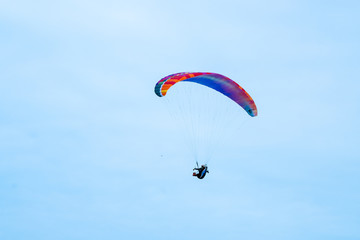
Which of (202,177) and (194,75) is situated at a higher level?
(194,75)

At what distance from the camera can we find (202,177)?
163 feet

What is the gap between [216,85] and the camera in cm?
5138

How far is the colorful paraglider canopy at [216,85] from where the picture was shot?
155ft

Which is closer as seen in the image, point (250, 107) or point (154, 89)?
point (154, 89)

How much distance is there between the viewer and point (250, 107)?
172 ft

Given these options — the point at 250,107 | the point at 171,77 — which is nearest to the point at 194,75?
the point at 171,77

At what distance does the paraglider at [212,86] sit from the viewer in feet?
155

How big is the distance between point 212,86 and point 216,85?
1.81 feet

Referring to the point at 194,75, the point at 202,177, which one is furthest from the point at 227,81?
the point at 202,177

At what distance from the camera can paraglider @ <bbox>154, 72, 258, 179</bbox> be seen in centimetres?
4726

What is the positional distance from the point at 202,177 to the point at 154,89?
7.75 meters

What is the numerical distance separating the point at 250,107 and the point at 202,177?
713 centimetres

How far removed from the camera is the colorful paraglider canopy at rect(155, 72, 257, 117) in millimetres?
47250

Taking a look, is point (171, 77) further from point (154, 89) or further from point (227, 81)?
point (227, 81)
